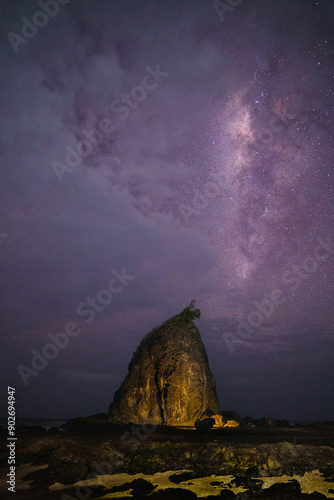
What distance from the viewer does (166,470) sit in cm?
1590

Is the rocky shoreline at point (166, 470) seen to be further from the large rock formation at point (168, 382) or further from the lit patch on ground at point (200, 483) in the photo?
the large rock formation at point (168, 382)

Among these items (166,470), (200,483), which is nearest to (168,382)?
(166,470)

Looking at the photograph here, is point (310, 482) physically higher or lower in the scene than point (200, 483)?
lower

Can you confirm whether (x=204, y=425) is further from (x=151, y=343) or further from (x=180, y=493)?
(x=180, y=493)

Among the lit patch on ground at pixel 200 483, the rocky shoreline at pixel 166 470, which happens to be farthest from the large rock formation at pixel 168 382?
the lit patch on ground at pixel 200 483

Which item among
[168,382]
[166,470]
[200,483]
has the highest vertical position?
[168,382]

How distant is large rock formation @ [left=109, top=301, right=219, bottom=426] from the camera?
33719mm

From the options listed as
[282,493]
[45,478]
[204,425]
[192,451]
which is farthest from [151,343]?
[282,493]

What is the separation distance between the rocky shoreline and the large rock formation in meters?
14.7

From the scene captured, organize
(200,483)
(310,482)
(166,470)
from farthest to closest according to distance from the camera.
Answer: (166,470)
(200,483)
(310,482)

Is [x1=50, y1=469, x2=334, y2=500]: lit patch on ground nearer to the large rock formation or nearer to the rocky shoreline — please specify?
the rocky shoreline

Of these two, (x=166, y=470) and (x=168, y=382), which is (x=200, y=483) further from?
(x=168, y=382)

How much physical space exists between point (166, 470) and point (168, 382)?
750 inches

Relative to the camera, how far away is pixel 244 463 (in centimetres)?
1598
